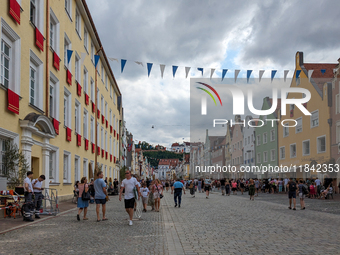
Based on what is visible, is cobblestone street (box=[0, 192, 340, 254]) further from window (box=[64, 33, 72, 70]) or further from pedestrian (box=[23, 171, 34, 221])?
window (box=[64, 33, 72, 70])

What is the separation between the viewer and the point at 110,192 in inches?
1357

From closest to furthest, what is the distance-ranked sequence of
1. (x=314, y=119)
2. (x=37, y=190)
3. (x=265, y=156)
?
(x=37, y=190) < (x=314, y=119) < (x=265, y=156)

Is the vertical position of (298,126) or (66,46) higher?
(66,46)

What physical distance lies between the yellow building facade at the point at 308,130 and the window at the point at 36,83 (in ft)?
74.7

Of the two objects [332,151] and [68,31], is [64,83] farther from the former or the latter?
[332,151]

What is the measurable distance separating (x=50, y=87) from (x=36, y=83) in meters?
2.57

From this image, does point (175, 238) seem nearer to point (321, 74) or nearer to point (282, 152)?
point (321, 74)

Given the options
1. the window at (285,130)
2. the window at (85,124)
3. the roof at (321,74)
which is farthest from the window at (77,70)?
the window at (285,130)

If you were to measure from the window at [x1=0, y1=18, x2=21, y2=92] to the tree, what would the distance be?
2.23 m

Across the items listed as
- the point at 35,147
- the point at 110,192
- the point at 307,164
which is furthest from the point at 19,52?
the point at 307,164

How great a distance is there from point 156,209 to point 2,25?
9.83 metres

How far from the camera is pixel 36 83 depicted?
18.0 meters

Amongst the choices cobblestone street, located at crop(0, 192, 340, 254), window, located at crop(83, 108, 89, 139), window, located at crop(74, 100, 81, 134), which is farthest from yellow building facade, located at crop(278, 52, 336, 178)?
cobblestone street, located at crop(0, 192, 340, 254)

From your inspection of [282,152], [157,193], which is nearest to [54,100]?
[157,193]
